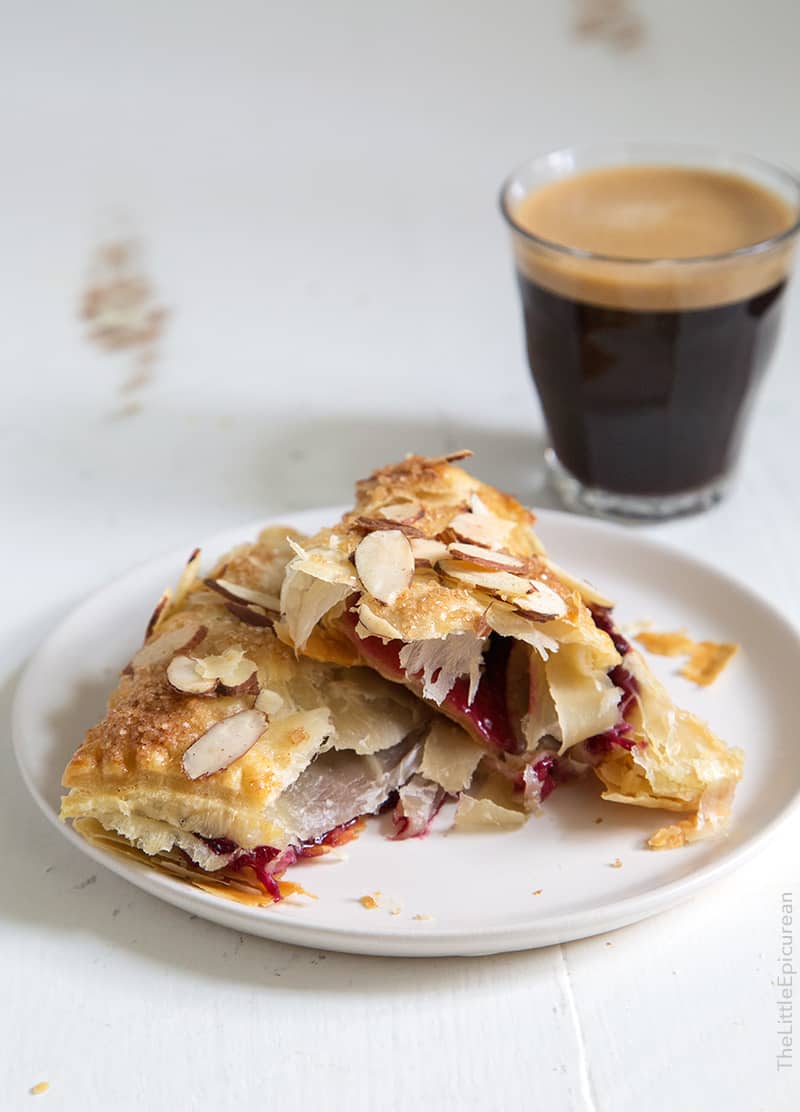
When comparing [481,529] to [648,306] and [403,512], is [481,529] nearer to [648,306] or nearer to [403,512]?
[403,512]

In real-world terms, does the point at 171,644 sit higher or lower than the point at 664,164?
lower

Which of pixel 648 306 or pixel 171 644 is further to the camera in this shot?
pixel 648 306

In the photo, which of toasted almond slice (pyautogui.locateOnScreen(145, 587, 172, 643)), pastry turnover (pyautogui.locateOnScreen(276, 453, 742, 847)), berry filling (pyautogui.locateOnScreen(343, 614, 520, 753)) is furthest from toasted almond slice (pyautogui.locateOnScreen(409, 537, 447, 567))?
toasted almond slice (pyautogui.locateOnScreen(145, 587, 172, 643))

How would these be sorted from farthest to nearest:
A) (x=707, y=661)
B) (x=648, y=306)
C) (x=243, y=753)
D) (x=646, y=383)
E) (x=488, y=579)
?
(x=646, y=383)
(x=648, y=306)
(x=707, y=661)
(x=488, y=579)
(x=243, y=753)

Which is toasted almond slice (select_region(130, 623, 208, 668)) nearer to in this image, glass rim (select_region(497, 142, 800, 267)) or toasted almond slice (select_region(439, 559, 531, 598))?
toasted almond slice (select_region(439, 559, 531, 598))

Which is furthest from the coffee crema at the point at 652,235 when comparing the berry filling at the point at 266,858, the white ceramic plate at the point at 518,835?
the berry filling at the point at 266,858

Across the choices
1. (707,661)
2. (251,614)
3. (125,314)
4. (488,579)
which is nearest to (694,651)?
(707,661)
